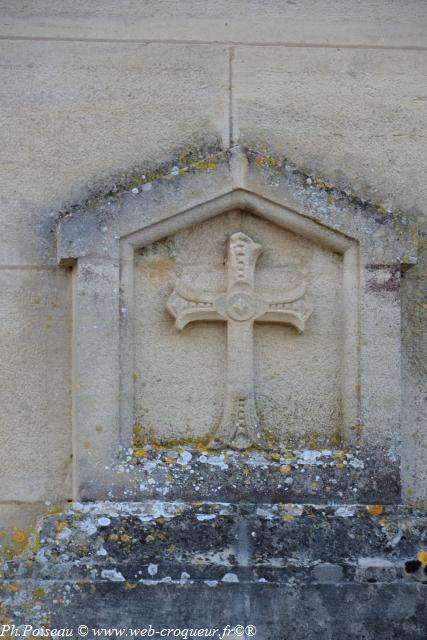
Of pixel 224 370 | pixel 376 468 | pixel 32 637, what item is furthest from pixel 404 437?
pixel 32 637

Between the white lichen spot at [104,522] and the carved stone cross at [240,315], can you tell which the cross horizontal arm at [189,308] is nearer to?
the carved stone cross at [240,315]

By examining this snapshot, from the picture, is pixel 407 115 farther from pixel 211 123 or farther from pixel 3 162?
pixel 3 162

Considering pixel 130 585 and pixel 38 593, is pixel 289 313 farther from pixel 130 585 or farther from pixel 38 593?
pixel 38 593

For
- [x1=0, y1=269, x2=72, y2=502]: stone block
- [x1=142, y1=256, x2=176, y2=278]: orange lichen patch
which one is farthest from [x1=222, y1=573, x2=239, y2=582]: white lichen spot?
[x1=142, y1=256, x2=176, y2=278]: orange lichen patch

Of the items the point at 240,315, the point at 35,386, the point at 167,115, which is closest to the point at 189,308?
the point at 240,315

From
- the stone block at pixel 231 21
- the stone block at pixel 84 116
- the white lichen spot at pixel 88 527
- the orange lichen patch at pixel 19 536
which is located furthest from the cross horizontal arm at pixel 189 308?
the stone block at pixel 231 21

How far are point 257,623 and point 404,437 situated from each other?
45.4 inches

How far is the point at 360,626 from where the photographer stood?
5.49 meters

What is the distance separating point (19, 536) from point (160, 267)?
1.28 meters

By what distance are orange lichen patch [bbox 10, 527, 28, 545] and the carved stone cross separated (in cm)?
87

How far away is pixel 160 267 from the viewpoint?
242 inches

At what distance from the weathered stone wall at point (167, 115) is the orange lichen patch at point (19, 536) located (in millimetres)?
204

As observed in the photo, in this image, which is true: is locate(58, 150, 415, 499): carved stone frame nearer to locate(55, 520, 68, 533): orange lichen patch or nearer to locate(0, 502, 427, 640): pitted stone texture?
locate(55, 520, 68, 533): orange lichen patch

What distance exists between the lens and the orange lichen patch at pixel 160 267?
20.1ft
